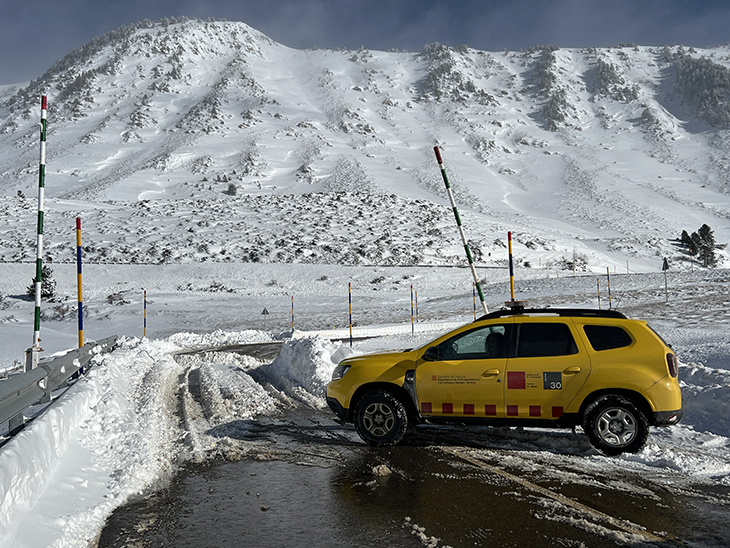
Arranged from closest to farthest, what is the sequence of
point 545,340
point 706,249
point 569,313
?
point 545,340 < point 569,313 < point 706,249

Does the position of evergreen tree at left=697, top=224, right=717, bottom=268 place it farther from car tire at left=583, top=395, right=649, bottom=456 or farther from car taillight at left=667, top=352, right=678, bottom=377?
car tire at left=583, top=395, right=649, bottom=456

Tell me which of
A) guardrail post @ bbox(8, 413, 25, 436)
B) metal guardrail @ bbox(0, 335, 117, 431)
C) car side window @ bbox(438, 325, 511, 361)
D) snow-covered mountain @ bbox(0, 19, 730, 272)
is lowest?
guardrail post @ bbox(8, 413, 25, 436)

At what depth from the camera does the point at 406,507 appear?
Answer: 194 inches

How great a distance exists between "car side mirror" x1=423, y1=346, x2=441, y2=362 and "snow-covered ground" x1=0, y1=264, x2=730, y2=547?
4.34 feet

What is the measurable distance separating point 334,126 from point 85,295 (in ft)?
312

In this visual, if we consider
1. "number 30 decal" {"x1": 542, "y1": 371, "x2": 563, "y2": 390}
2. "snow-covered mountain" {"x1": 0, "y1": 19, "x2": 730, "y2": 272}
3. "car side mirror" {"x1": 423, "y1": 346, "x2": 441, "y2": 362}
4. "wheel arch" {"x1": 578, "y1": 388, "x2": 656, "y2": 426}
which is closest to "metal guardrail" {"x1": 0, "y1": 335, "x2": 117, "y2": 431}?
"car side mirror" {"x1": 423, "y1": 346, "x2": 441, "y2": 362}

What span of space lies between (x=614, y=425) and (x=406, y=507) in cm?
276

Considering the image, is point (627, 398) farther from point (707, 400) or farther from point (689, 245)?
point (689, 245)

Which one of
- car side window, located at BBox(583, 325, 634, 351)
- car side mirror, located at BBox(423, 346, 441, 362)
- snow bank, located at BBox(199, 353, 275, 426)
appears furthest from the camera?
snow bank, located at BBox(199, 353, 275, 426)

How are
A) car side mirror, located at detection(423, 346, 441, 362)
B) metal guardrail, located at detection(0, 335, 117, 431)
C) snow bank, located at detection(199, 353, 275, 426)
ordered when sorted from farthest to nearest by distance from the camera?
1. snow bank, located at detection(199, 353, 275, 426)
2. car side mirror, located at detection(423, 346, 441, 362)
3. metal guardrail, located at detection(0, 335, 117, 431)

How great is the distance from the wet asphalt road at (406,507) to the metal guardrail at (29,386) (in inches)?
71.2

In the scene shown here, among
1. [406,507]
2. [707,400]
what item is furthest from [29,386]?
[707,400]

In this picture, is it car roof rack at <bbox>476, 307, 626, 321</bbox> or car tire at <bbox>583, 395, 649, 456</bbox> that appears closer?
car tire at <bbox>583, 395, 649, 456</bbox>

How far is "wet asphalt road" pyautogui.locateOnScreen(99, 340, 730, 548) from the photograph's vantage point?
14.1 ft
